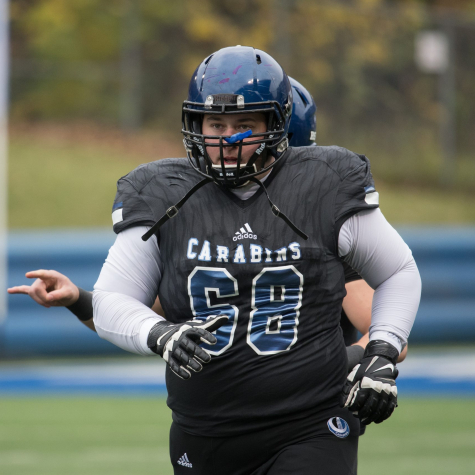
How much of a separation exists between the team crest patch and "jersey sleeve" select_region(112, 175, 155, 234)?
839 millimetres

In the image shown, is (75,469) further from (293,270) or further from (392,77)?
(392,77)

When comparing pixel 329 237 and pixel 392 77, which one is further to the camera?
pixel 392 77

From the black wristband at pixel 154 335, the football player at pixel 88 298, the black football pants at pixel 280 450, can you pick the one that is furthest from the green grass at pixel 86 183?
the black wristband at pixel 154 335

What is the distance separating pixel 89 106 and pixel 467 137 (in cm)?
606

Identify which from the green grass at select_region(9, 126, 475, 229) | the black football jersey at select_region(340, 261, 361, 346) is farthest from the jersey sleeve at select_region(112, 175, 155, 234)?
the green grass at select_region(9, 126, 475, 229)

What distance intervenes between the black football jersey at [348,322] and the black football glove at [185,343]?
2.80 ft

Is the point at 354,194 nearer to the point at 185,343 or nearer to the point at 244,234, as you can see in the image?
the point at 244,234

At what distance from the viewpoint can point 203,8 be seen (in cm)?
1434

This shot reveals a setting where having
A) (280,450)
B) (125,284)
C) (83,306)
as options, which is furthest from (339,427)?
(83,306)

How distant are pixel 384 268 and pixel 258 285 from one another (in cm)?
42

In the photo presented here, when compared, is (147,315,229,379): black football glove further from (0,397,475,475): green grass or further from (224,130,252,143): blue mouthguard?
Result: (0,397,475,475): green grass

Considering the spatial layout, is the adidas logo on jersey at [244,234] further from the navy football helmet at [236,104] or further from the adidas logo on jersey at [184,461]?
the adidas logo on jersey at [184,461]

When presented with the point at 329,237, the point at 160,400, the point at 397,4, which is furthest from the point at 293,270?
the point at 397,4

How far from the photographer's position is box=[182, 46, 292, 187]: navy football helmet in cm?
271
